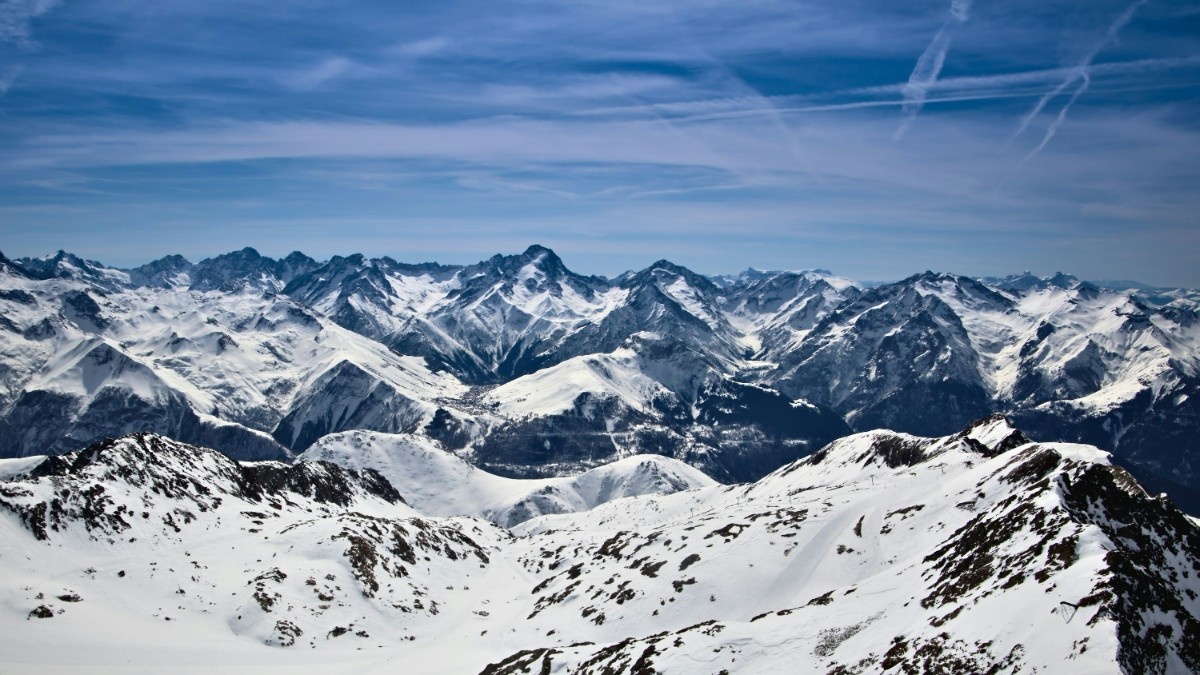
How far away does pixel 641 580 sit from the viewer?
11625cm

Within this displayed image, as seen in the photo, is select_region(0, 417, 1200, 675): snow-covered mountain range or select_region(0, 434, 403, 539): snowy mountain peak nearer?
select_region(0, 417, 1200, 675): snow-covered mountain range

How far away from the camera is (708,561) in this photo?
114 m

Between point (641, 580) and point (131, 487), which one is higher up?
point (131, 487)

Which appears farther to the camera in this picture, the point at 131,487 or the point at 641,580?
the point at 131,487

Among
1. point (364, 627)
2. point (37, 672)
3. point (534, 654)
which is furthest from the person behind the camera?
point (364, 627)

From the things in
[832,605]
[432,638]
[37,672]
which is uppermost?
[832,605]

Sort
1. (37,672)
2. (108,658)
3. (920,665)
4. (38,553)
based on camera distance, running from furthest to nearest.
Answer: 1. (38,553)
2. (108,658)
3. (37,672)
4. (920,665)

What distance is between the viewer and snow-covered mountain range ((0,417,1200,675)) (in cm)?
Result: 5759

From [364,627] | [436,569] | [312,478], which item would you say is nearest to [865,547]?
[364,627]

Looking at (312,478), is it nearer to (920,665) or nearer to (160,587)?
(160,587)

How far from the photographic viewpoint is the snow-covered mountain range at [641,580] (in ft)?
189

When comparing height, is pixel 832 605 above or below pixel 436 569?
above

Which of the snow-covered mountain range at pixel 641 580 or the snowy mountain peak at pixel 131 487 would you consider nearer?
the snow-covered mountain range at pixel 641 580

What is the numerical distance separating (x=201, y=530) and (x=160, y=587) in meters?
22.8
